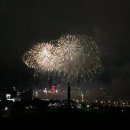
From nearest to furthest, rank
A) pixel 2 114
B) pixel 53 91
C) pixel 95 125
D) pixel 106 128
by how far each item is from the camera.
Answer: pixel 106 128 → pixel 95 125 → pixel 2 114 → pixel 53 91

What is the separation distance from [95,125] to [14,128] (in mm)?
11268

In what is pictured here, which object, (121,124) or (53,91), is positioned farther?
(53,91)

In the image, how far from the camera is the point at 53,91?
192 m

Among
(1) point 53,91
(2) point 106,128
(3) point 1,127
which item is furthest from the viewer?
(1) point 53,91

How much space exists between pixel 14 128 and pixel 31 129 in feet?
6.17

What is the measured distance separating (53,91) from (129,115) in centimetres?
14540

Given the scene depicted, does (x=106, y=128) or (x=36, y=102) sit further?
(x=36, y=102)

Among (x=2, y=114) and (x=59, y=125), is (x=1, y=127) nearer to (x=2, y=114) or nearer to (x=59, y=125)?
(x=59, y=125)

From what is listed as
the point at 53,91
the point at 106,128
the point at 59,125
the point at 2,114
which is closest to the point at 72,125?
the point at 59,125

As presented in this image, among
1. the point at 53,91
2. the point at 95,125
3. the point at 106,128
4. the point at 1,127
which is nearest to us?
the point at 1,127

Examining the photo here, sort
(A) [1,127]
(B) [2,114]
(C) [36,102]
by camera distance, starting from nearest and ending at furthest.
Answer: (A) [1,127] < (B) [2,114] < (C) [36,102]

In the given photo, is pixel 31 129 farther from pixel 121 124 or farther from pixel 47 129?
pixel 121 124

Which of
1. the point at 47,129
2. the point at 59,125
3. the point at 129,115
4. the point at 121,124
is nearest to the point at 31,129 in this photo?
the point at 47,129

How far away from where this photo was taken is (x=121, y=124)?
41.3 metres
